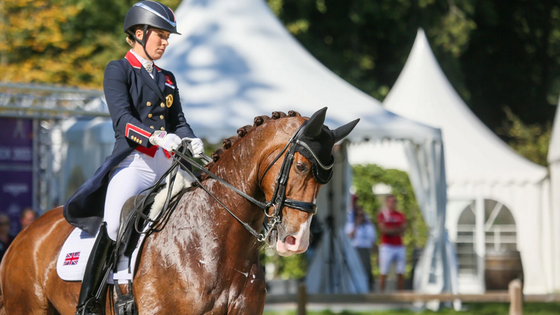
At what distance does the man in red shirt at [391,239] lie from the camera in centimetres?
1427

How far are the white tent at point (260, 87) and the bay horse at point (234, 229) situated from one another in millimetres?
7031

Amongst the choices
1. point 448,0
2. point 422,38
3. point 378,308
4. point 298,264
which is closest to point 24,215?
point 378,308

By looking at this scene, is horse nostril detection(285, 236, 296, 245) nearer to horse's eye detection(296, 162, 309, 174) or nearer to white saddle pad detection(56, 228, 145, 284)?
horse's eye detection(296, 162, 309, 174)

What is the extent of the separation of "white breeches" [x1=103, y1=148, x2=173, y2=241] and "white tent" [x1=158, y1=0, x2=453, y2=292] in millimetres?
6558

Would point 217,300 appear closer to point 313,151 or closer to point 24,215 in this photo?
point 313,151

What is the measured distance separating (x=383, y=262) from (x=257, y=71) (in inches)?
179

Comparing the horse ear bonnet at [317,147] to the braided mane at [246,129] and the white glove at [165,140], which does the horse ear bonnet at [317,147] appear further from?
the white glove at [165,140]

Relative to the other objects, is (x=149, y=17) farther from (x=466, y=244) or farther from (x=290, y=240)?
(x=466, y=244)

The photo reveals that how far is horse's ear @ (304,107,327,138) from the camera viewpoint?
3871 mm

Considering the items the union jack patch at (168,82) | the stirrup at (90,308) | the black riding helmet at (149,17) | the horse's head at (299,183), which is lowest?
the stirrup at (90,308)

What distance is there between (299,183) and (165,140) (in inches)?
34.3

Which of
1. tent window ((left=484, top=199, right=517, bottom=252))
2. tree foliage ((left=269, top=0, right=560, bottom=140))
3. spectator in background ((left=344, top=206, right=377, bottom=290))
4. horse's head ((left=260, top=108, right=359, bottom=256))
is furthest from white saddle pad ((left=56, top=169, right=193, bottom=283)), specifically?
tree foliage ((left=269, top=0, right=560, bottom=140))

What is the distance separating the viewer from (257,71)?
1257 cm

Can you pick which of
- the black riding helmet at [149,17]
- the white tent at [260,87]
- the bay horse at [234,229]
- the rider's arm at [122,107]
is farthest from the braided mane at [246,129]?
the white tent at [260,87]
